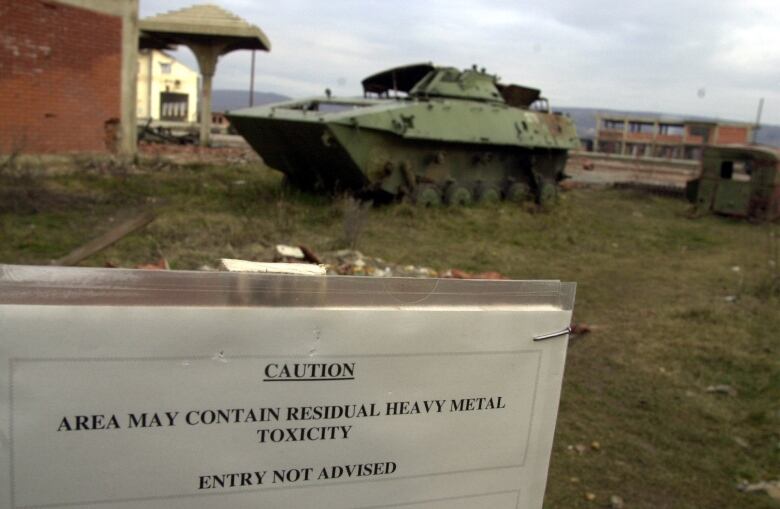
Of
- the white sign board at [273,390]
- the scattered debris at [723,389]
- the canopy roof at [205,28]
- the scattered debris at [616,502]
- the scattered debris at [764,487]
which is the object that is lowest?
the scattered debris at [616,502]

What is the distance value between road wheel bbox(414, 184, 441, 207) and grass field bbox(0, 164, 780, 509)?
0.34 meters

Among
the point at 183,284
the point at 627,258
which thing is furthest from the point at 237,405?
the point at 627,258

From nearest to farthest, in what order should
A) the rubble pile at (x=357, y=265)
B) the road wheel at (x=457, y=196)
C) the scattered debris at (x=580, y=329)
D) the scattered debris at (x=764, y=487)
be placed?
the scattered debris at (x=764, y=487) → the scattered debris at (x=580, y=329) → the rubble pile at (x=357, y=265) → the road wheel at (x=457, y=196)

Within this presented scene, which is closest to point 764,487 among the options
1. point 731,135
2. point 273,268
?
point 273,268

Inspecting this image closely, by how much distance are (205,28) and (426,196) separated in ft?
33.1

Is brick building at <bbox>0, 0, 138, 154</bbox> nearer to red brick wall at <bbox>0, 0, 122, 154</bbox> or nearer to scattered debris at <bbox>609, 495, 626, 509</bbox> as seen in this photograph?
red brick wall at <bbox>0, 0, 122, 154</bbox>

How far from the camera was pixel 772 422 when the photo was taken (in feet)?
13.4

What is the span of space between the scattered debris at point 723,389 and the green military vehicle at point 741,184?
946cm

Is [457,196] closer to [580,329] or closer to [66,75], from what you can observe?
[580,329]

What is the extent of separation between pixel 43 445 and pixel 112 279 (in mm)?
305

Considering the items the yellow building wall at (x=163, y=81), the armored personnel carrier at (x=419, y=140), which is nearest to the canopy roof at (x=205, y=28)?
the armored personnel carrier at (x=419, y=140)

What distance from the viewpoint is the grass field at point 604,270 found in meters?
3.66

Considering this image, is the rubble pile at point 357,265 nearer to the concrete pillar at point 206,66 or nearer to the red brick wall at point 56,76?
the red brick wall at point 56,76

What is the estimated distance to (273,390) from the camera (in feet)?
4.62
